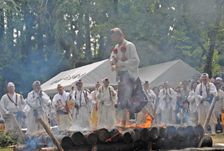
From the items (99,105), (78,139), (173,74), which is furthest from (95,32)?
(78,139)

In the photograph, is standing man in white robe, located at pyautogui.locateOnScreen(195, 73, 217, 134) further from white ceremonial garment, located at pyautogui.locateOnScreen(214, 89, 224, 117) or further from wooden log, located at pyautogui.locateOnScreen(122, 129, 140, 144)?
wooden log, located at pyautogui.locateOnScreen(122, 129, 140, 144)

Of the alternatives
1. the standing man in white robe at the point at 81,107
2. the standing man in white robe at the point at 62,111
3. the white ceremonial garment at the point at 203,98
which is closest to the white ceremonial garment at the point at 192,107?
the white ceremonial garment at the point at 203,98

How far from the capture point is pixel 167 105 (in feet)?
62.0

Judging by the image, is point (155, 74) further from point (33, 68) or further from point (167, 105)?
point (33, 68)

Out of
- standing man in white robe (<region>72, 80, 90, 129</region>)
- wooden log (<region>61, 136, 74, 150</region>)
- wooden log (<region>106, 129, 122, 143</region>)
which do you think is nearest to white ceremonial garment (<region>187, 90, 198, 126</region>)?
standing man in white robe (<region>72, 80, 90, 129</region>)

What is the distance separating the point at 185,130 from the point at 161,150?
800mm

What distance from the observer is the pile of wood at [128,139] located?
9.15m

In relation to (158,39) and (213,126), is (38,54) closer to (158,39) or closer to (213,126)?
(158,39)

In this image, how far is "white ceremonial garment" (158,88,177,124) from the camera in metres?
18.7

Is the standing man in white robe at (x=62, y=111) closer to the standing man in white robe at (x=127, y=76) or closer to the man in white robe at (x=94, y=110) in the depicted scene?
the man in white robe at (x=94, y=110)

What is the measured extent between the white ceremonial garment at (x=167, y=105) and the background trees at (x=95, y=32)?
6.18m

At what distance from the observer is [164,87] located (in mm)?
18609

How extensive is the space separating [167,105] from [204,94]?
10.3 ft

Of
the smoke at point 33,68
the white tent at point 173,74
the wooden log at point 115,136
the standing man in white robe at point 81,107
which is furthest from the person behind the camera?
the smoke at point 33,68
